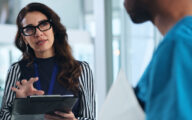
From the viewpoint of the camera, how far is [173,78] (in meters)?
0.40

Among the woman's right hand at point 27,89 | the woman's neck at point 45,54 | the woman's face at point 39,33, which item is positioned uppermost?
the woman's face at point 39,33

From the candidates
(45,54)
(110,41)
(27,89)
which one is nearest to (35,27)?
(45,54)

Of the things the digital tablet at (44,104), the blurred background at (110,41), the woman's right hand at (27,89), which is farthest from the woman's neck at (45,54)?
the blurred background at (110,41)

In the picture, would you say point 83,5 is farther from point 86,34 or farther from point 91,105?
point 91,105

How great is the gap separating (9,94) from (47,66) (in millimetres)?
247

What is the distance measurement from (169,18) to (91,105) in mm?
1146

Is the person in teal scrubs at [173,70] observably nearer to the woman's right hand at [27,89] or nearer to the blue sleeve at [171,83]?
the blue sleeve at [171,83]

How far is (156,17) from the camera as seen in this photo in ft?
1.61

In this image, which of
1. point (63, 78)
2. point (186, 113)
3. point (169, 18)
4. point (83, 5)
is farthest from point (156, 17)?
point (83, 5)

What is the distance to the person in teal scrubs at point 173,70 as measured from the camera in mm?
393

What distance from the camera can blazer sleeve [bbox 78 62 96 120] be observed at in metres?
1.49

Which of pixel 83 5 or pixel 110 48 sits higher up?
pixel 83 5

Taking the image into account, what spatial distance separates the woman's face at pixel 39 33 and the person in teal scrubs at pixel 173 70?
1.16 meters

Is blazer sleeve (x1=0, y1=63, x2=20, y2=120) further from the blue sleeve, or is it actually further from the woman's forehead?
the blue sleeve
